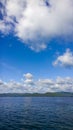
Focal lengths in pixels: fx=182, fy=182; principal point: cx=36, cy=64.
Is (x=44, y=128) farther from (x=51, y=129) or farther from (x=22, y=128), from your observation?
(x=22, y=128)

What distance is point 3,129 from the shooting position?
5169cm

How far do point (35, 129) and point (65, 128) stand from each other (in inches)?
339

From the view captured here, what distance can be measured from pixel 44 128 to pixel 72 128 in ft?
26.2

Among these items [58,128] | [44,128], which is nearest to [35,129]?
[44,128]

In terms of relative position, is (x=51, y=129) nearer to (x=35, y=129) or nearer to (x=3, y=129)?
(x=35, y=129)

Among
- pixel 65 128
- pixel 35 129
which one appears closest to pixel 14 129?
pixel 35 129

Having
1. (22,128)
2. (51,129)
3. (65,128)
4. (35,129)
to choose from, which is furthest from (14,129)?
(65,128)

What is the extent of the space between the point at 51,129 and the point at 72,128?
244 inches

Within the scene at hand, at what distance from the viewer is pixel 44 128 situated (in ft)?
172

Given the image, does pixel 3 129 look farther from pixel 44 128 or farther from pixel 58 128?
pixel 58 128

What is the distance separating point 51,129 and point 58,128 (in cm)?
246

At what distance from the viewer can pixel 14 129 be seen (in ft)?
168

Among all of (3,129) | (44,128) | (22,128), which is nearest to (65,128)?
(44,128)

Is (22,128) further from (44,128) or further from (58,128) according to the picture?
(58,128)
